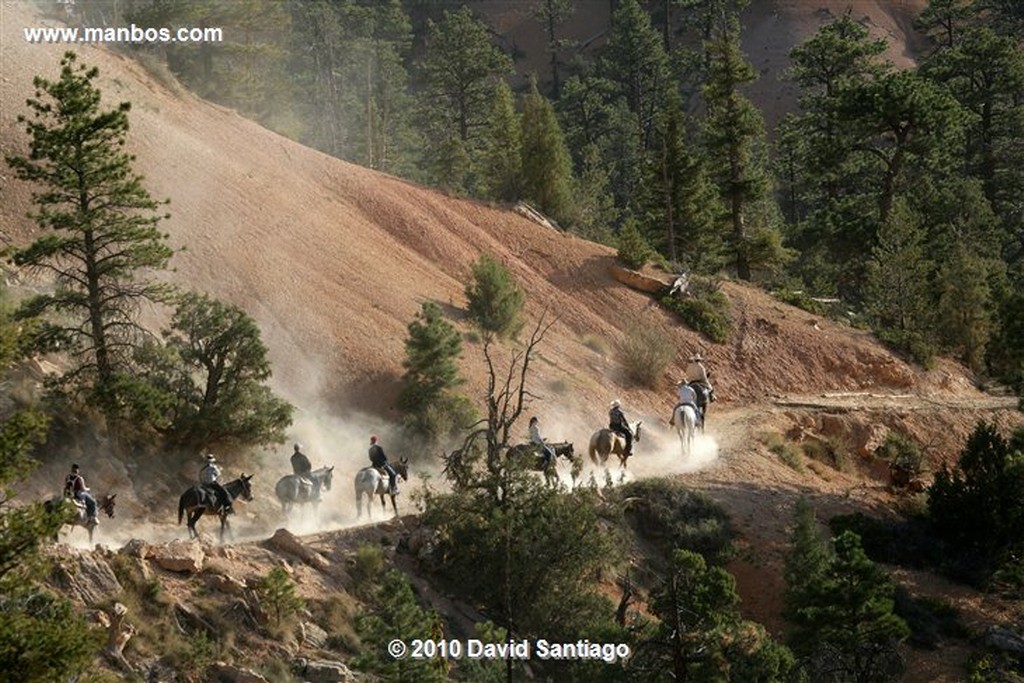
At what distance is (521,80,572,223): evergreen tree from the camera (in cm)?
5397

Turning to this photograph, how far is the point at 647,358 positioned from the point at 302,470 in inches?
697

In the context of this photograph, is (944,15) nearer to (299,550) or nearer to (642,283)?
(642,283)

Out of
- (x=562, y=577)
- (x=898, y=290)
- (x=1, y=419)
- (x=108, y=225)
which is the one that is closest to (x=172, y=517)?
(x=1, y=419)

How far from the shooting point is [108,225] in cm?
2661

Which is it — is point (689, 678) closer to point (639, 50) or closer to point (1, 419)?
point (1, 419)

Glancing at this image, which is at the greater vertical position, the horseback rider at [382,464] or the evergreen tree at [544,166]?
the evergreen tree at [544,166]

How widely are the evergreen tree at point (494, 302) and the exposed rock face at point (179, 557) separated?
20.1 metres

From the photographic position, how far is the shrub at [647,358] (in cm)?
4244

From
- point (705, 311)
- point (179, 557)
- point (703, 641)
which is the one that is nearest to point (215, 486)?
point (179, 557)

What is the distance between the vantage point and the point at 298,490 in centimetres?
2688

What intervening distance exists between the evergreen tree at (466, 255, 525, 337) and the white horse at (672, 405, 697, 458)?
25.3 ft

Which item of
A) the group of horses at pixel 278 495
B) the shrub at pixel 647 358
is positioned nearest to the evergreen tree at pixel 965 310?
the shrub at pixel 647 358

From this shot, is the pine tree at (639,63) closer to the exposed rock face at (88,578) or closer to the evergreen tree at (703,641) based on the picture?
the evergreen tree at (703,641)

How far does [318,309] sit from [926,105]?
27932 millimetres
